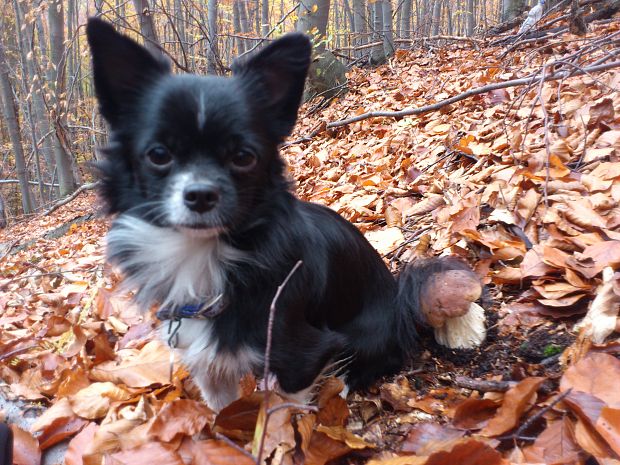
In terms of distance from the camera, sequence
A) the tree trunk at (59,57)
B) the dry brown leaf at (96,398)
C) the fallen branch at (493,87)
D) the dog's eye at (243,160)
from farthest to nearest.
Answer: the tree trunk at (59,57)
the fallen branch at (493,87)
the dry brown leaf at (96,398)
the dog's eye at (243,160)

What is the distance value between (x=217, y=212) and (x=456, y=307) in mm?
1319

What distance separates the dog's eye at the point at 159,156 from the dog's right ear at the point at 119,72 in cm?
36

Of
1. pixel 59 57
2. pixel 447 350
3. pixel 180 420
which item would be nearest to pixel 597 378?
pixel 447 350

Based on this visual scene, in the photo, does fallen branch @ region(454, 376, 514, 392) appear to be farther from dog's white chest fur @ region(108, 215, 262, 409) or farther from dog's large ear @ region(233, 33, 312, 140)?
dog's large ear @ region(233, 33, 312, 140)

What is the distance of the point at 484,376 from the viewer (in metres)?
2.29

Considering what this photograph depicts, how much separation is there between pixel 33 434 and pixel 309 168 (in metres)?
4.91

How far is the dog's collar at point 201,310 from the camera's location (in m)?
2.02

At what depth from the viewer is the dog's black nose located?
1.82 metres

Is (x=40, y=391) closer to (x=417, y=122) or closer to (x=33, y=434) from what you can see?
(x=33, y=434)

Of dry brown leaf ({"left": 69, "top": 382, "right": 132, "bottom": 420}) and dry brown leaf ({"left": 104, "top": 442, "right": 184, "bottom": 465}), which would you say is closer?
dry brown leaf ({"left": 104, "top": 442, "right": 184, "bottom": 465})

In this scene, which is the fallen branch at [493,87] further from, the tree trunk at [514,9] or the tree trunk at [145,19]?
the tree trunk at [514,9]

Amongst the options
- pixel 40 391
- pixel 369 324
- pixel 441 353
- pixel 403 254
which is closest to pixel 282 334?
pixel 369 324

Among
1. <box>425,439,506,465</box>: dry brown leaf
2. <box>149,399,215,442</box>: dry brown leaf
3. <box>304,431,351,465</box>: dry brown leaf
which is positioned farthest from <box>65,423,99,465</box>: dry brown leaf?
<box>425,439,506,465</box>: dry brown leaf

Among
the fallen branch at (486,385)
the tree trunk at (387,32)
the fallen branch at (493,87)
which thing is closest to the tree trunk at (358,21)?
the tree trunk at (387,32)
